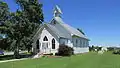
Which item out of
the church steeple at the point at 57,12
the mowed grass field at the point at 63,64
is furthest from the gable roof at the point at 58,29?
the mowed grass field at the point at 63,64

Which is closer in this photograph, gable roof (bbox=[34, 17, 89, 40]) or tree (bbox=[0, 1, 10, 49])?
tree (bbox=[0, 1, 10, 49])

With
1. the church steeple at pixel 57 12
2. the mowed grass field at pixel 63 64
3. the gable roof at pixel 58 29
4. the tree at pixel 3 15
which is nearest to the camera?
the mowed grass field at pixel 63 64

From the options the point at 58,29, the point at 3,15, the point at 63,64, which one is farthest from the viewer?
the point at 58,29

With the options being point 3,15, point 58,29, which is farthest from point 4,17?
point 58,29

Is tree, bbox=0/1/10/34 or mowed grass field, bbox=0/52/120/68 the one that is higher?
tree, bbox=0/1/10/34

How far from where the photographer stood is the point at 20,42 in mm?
39500

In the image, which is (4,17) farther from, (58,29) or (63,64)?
(63,64)

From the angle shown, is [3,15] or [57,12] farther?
[57,12]

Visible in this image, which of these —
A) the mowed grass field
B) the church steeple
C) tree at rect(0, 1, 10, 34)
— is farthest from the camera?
the church steeple

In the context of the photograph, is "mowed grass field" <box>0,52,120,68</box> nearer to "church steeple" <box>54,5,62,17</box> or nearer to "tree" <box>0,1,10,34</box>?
"tree" <box>0,1,10,34</box>

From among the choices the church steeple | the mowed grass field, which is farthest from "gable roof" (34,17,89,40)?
the mowed grass field

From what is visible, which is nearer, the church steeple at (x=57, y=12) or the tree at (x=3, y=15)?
the tree at (x=3, y=15)

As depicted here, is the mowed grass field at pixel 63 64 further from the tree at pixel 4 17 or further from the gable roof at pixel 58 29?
the gable roof at pixel 58 29

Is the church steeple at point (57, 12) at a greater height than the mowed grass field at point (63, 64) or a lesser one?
greater
